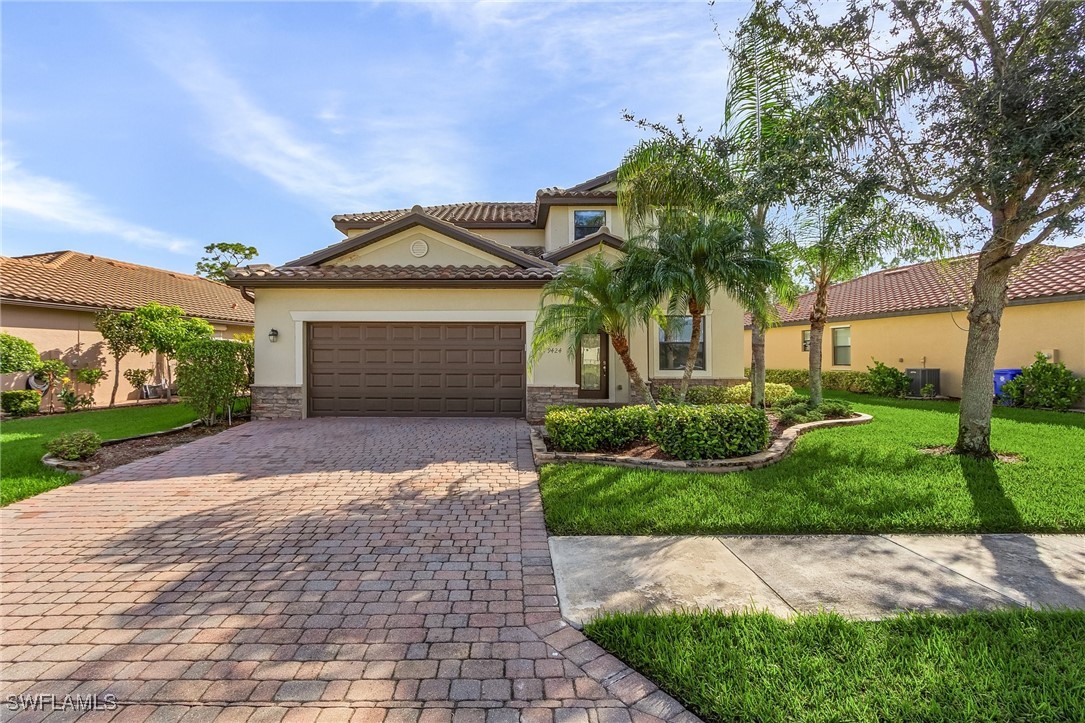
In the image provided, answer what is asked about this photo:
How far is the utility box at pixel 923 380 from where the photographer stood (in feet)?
51.5

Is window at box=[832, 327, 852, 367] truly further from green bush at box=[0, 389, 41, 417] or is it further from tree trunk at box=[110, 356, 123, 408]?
green bush at box=[0, 389, 41, 417]

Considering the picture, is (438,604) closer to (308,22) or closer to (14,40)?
(308,22)

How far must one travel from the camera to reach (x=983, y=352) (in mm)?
7316

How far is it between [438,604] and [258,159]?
47.9ft

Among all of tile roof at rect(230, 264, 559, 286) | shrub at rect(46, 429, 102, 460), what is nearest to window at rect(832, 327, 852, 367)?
tile roof at rect(230, 264, 559, 286)

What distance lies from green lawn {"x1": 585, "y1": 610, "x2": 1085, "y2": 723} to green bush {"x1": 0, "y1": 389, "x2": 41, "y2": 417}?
1732 cm

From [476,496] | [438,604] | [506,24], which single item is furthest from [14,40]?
[438,604]

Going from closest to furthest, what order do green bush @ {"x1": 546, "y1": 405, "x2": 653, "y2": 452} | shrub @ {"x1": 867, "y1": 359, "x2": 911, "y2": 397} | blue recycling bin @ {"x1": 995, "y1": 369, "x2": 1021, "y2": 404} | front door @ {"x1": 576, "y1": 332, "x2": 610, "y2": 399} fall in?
green bush @ {"x1": 546, "y1": 405, "x2": 653, "y2": 452}, blue recycling bin @ {"x1": 995, "y1": 369, "x2": 1021, "y2": 404}, front door @ {"x1": 576, "y1": 332, "x2": 610, "y2": 399}, shrub @ {"x1": 867, "y1": 359, "x2": 911, "y2": 397}

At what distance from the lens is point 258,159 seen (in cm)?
1348

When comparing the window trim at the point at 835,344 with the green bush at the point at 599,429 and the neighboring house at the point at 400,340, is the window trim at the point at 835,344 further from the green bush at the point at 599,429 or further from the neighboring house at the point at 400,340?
the green bush at the point at 599,429

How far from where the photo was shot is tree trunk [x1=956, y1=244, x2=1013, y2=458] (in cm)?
718

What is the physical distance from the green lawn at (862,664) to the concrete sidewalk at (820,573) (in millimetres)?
237

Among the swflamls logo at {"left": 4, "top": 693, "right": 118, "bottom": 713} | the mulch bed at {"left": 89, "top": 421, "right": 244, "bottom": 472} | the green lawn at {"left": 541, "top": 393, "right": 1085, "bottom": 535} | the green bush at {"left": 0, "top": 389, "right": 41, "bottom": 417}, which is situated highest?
the green bush at {"left": 0, "top": 389, "right": 41, "bottom": 417}

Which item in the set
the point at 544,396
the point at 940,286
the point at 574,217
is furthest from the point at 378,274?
the point at 940,286
